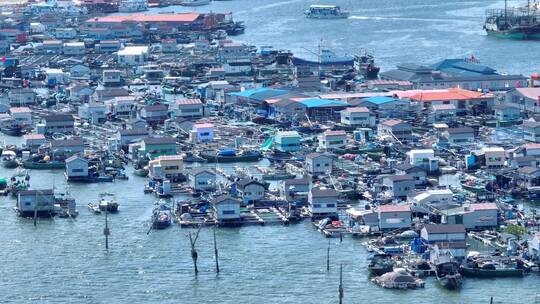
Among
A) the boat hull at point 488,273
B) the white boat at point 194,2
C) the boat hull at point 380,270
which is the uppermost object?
the white boat at point 194,2

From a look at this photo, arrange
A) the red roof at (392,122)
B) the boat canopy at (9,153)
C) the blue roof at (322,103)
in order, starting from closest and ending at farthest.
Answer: the boat canopy at (9,153), the red roof at (392,122), the blue roof at (322,103)

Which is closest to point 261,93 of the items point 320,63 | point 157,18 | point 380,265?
point 320,63

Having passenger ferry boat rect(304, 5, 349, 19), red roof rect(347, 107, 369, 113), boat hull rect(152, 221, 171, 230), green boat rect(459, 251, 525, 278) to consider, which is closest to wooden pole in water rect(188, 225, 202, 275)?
boat hull rect(152, 221, 171, 230)

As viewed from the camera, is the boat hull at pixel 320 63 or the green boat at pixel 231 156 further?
the boat hull at pixel 320 63

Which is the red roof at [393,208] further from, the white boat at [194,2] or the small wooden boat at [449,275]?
the white boat at [194,2]

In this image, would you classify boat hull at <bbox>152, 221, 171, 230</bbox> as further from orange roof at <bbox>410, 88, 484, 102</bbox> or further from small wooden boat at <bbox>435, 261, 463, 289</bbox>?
orange roof at <bbox>410, 88, 484, 102</bbox>

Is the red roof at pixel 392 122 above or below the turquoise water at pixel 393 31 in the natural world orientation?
above

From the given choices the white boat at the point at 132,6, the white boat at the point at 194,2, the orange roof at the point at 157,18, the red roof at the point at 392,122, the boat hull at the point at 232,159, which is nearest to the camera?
the boat hull at the point at 232,159

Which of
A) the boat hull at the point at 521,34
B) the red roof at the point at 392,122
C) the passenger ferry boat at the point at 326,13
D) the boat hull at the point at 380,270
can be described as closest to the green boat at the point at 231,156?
the red roof at the point at 392,122
